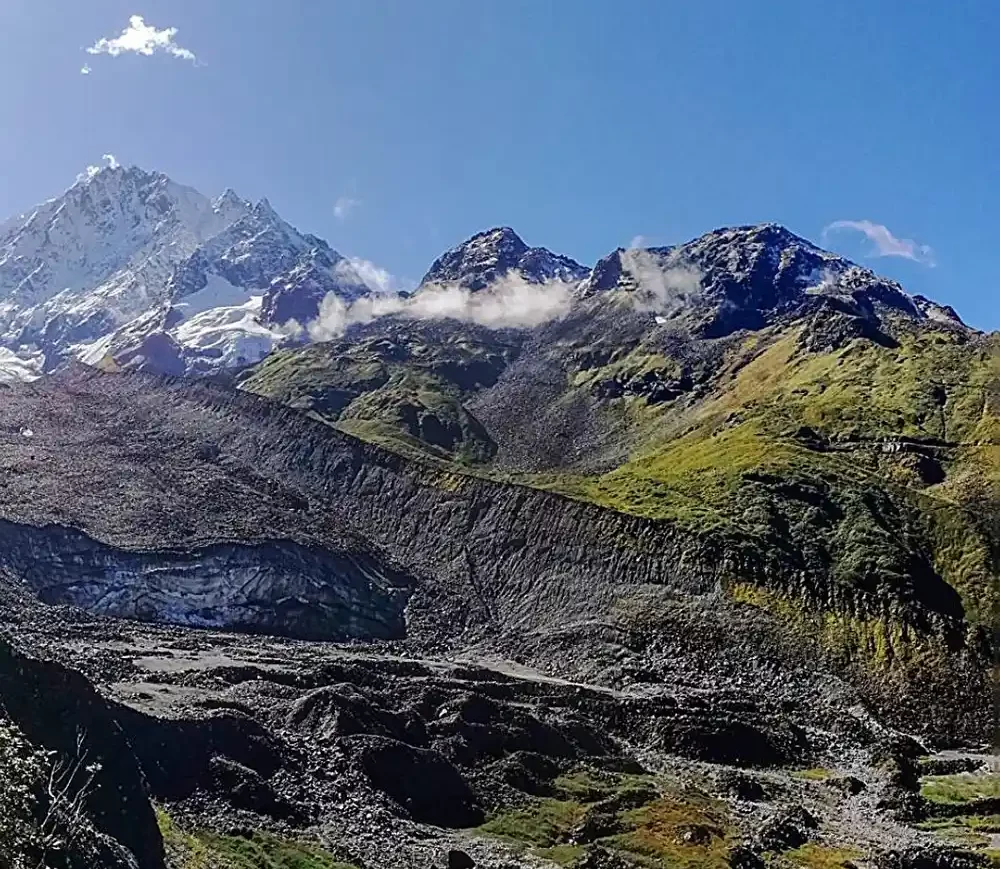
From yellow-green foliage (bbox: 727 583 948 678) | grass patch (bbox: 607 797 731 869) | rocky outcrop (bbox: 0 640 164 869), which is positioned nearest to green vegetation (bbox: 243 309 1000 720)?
yellow-green foliage (bbox: 727 583 948 678)

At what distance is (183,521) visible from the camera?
13088 centimetres

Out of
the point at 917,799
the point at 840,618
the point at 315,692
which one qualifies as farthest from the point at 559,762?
the point at 840,618

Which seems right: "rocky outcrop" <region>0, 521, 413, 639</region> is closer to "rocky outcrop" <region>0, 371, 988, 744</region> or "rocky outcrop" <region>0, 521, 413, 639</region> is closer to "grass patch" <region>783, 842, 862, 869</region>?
"rocky outcrop" <region>0, 371, 988, 744</region>

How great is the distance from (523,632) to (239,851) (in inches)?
2649

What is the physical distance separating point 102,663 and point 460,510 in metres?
67.1

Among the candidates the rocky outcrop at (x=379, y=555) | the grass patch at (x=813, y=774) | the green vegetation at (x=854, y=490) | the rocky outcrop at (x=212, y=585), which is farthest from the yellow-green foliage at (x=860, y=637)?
the rocky outcrop at (x=212, y=585)

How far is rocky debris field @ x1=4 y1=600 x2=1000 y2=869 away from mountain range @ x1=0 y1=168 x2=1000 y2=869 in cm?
29

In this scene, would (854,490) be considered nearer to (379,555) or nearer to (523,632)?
(523,632)

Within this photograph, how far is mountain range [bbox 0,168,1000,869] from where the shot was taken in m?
62.7

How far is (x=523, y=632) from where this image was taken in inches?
4665

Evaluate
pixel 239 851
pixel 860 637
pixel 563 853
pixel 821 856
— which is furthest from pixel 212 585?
pixel 821 856

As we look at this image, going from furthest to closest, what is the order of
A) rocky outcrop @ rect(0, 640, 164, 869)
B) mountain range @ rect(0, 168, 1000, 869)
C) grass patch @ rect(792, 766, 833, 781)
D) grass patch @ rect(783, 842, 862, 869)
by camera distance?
1. grass patch @ rect(792, 766, 833, 781)
2. mountain range @ rect(0, 168, 1000, 869)
3. grass patch @ rect(783, 842, 862, 869)
4. rocky outcrop @ rect(0, 640, 164, 869)

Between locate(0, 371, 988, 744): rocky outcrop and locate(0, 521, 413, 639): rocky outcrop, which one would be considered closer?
locate(0, 371, 988, 744): rocky outcrop

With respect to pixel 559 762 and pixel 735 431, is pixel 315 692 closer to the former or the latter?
pixel 559 762
